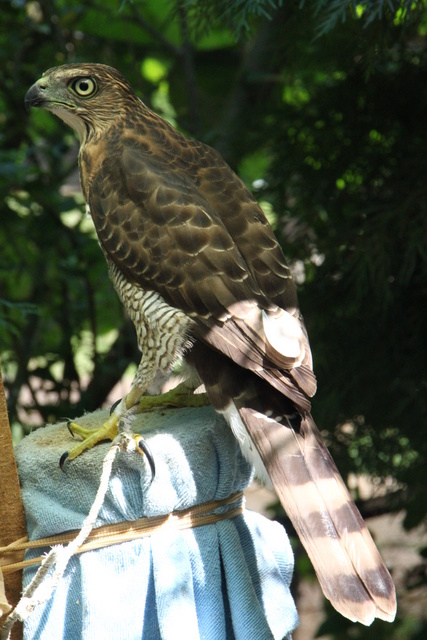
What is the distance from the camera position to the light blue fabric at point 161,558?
148 centimetres

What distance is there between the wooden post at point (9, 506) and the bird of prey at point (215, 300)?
0.44 ft

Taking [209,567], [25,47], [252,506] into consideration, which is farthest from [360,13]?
[252,506]

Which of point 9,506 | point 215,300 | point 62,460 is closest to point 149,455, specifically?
point 62,460

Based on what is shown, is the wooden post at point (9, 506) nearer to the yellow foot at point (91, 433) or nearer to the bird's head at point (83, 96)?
the yellow foot at point (91, 433)

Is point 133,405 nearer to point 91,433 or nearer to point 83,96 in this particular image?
point 91,433

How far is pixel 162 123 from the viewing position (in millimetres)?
2303

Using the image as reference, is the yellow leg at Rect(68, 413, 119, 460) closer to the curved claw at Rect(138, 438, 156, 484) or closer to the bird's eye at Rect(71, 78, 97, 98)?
the curved claw at Rect(138, 438, 156, 484)

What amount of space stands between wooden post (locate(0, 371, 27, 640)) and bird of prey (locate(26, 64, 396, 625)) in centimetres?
13

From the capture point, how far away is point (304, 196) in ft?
9.60

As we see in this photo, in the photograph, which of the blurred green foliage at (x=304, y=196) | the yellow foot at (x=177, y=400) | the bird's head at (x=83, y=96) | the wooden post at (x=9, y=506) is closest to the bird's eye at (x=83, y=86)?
the bird's head at (x=83, y=96)

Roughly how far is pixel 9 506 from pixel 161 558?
0.32 metres

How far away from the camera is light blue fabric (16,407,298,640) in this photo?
58.4 inches

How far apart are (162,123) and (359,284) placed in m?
0.80

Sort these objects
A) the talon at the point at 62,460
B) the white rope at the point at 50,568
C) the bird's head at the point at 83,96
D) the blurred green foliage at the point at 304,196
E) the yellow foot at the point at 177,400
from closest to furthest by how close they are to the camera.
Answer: the white rope at the point at 50,568, the talon at the point at 62,460, the yellow foot at the point at 177,400, the bird's head at the point at 83,96, the blurred green foliage at the point at 304,196
